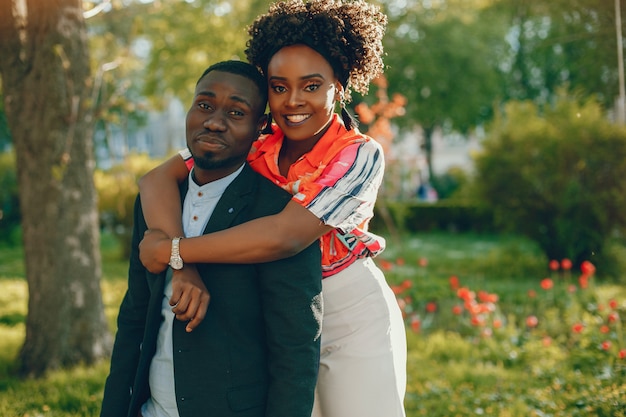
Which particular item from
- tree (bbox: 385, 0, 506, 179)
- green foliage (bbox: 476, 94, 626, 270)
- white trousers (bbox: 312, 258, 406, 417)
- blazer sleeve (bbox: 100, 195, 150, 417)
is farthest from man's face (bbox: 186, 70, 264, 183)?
tree (bbox: 385, 0, 506, 179)

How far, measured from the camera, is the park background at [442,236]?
514 cm

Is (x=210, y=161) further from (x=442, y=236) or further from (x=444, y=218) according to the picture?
(x=444, y=218)

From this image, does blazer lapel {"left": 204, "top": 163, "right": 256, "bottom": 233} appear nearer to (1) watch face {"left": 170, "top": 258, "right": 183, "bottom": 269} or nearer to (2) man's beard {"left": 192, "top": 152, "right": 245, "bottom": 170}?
(2) man's beard {"left": 192, "top": 152, "right": 245, "bottom": 170}

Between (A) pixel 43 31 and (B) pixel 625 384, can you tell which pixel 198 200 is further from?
(B) pixel 625 384

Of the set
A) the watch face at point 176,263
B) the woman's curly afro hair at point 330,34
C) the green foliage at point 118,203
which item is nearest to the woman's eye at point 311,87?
the woman's curly afro hair at point 330,34

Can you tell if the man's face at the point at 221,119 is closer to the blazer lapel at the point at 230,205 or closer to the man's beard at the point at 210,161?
the man's beard at the point at 210,161

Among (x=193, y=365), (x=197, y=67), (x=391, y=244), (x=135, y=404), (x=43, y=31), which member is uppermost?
(x=197, y=67)

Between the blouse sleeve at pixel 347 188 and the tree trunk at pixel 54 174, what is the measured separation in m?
3.39


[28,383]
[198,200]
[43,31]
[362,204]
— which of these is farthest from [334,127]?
[28,383]

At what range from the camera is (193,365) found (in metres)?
2.30

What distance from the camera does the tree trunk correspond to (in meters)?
5.13

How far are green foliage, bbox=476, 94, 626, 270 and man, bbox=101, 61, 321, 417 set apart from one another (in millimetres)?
9264

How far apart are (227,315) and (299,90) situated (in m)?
0.90

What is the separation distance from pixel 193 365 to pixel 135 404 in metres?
0.37
